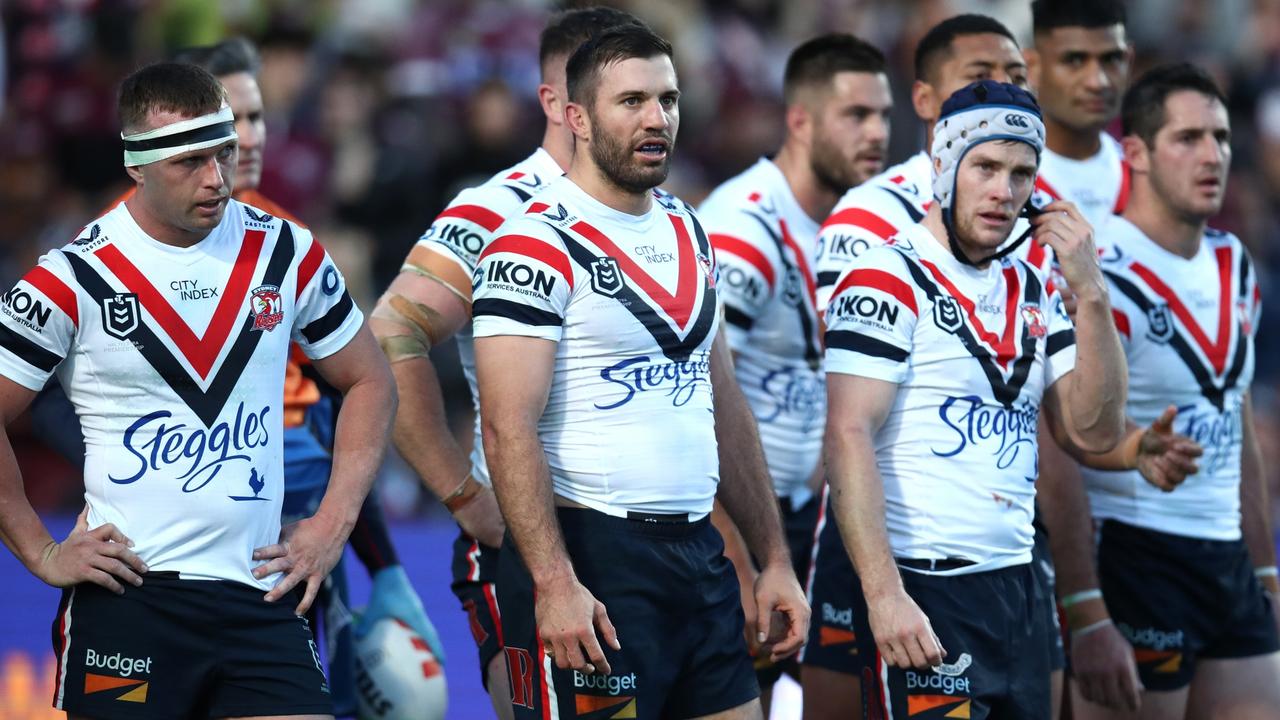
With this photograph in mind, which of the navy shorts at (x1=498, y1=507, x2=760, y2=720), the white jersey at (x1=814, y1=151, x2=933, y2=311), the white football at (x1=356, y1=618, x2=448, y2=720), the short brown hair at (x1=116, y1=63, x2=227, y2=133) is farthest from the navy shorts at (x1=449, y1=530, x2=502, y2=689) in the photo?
the short brown hair at (x1=116, y1=63, x2=227, y2=133)

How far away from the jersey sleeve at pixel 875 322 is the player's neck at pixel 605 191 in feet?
2.35

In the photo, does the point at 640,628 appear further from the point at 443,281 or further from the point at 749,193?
the point at 749,193

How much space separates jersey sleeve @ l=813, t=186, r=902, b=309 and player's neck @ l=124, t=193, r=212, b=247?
2291mm

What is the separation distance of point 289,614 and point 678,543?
1082 mm

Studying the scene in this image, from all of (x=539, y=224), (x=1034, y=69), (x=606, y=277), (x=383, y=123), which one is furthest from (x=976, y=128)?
(x=383, y=123)

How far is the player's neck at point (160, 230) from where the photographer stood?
4.86m

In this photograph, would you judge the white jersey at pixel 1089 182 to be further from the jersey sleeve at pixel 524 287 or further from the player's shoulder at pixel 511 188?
the jersey sleeve at pixel 524 287

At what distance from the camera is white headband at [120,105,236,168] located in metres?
4.81

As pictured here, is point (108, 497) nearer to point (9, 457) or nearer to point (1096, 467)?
point (9, 457)

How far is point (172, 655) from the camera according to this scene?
15.6ft

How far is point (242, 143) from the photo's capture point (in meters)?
6.61

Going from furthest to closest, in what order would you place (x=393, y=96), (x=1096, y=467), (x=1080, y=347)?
(x=393, y=96) → (x=1096, y=467) → (x=1080, y=347)

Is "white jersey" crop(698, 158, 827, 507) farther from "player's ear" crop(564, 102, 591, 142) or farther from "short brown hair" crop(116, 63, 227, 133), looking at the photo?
"short brown hair" crop(116, 63, 227, 133)

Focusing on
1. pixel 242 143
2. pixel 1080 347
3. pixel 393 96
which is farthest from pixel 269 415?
pixel 393 96
